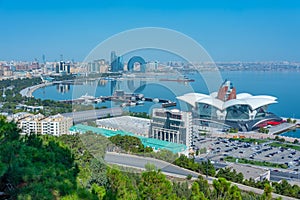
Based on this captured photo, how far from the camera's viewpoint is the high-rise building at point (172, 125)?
10.8ft

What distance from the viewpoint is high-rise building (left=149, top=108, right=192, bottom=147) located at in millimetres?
3303

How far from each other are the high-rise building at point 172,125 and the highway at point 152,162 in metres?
0.27

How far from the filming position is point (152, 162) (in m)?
3.34

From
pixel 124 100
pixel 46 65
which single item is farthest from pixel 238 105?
pixel 46 65

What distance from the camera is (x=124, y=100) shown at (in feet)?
18.6

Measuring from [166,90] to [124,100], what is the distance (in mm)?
1756

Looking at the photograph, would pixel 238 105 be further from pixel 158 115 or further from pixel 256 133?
pixel 158 115

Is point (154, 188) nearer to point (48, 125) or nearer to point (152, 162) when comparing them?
point (152, 162)

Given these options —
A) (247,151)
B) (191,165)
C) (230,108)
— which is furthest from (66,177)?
(230,108)

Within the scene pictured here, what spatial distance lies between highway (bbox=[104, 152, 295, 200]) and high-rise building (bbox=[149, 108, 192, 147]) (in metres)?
0.27

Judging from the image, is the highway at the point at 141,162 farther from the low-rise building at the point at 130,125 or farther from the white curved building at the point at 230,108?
the white curved building at the point at 230,108

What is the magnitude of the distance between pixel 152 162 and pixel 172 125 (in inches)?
15.9

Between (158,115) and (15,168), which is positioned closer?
(15,168)

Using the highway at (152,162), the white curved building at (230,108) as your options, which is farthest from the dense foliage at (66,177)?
the white curved building at (230,108)
